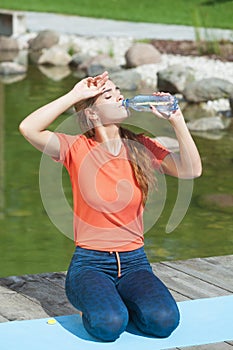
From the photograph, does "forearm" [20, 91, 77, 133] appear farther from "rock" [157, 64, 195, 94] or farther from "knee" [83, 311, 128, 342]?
"rock" [157, 64, 195, 94]

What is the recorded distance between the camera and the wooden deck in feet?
14.4

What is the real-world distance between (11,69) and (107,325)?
905 centimetres

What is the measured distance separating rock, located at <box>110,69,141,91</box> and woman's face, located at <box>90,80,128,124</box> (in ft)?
24.0

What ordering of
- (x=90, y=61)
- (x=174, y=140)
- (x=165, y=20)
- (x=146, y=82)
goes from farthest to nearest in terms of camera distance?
(x=165, y=20) < (x=90, y=61) < (x=146, y=82) < (x=174, y=140)

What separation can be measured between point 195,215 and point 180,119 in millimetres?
2807

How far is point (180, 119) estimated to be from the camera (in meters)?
4.09

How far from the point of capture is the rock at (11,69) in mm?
12609

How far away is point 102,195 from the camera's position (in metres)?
4.12

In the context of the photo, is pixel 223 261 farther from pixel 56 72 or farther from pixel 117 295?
pixel 56 72

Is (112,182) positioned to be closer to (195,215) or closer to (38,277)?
(38,277)

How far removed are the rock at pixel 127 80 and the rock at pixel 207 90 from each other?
804mm

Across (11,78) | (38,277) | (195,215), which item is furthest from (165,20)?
(38,277)

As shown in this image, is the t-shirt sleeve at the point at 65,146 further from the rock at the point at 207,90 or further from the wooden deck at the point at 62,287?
the rock at the point at 207,90

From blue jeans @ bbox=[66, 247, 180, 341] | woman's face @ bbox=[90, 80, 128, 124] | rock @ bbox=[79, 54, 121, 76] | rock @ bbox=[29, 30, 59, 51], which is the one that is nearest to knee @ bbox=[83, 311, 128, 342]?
blue jeans @ bbox=[66, 247, 180, 341]
